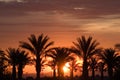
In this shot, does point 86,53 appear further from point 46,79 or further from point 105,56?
point 46,79

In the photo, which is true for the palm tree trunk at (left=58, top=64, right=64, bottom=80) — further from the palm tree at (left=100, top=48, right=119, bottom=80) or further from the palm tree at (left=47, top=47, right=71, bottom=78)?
the palm tree at (left=100, top=48, right=119, bottom=80)

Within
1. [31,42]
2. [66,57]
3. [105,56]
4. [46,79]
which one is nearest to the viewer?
[31,42]

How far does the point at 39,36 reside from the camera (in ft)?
169

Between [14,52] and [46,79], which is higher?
[14,52]

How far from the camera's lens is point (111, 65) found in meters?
63.6

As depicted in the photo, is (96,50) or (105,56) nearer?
(96,50)

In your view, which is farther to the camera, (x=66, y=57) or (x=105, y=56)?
(x=105, y=56)

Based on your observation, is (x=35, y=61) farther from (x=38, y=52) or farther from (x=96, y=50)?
(x=96, y=50)

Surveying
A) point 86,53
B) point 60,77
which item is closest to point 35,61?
point 86,53

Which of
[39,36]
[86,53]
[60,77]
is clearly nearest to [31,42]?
[39,36]

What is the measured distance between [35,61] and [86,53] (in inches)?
294

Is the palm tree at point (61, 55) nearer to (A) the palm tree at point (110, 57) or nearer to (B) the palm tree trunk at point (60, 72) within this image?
(B) the palm tree trunk at point (60, 72)

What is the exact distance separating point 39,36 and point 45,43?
126 cm

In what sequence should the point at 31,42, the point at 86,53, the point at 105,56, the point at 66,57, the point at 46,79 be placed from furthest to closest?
1. the point at 46,79
2. the point at 105,56
3. the point at 66,57
4. the point at 86,53
5. the point at 31,42
